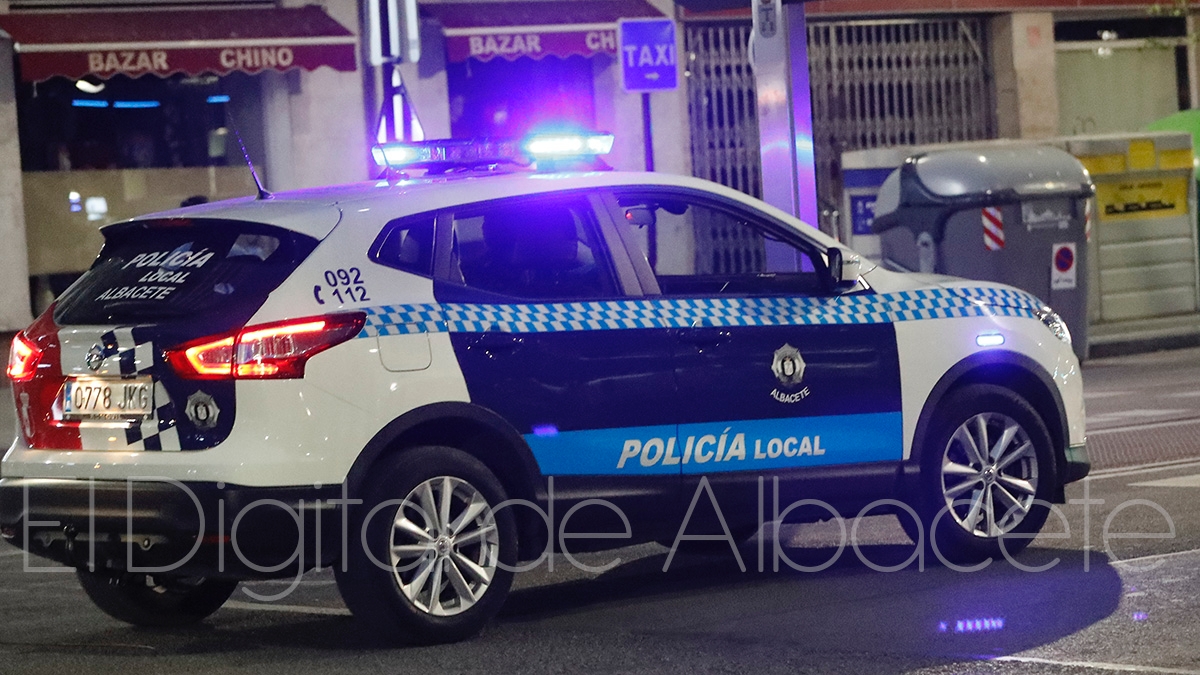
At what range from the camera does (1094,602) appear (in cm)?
654

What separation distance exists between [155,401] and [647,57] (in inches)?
272

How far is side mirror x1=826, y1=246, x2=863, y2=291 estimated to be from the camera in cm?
707

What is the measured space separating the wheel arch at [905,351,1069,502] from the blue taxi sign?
17.0 ft

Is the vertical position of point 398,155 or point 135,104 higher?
point 135,104

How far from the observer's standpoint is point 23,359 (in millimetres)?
6441

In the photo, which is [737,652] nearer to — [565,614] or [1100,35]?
[565,614]

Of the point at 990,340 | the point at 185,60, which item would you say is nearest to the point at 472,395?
the point at 990,340

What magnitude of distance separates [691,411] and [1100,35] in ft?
56.6

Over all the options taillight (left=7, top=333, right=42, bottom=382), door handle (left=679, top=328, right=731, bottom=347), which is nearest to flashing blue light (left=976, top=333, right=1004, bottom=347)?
door handle (left=679, top=328, right=731, bottom=347)

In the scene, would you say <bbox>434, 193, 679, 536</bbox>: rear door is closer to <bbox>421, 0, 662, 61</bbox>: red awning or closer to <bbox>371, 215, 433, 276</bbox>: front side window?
<bbox>371, 215, 433, 276</bbox>: front side window

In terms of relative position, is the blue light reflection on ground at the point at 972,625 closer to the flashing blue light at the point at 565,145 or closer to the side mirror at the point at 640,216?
the side mirror at the point at 640,216

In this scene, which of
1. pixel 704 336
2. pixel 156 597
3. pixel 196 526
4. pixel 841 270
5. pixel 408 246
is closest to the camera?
pixel 196 526

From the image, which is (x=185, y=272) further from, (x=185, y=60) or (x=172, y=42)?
(x=172, y=42)

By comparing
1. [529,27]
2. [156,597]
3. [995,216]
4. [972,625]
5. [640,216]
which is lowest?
[972,625]
